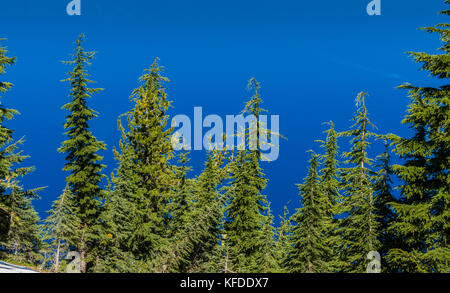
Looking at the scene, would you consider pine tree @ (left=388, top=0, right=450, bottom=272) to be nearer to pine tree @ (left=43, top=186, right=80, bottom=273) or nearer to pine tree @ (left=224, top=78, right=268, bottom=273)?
pine tree @ (left=224, top=78, right=268, bottom=273)

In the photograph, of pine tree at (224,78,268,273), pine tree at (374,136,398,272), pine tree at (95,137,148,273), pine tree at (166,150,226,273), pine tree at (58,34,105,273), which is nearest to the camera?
pine tree at (374,136,398,272)

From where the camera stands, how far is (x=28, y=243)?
33344mm

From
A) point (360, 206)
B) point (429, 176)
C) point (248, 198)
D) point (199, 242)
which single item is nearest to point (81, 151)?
point (199, 242)

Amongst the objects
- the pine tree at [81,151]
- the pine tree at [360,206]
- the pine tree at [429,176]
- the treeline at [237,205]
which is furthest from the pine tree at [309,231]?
the pine tree at [81,151]

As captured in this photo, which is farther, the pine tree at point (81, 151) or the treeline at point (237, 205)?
the pine tree at point (81, 151)

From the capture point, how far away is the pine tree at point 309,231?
24.8 m

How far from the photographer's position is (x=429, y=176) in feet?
50.1

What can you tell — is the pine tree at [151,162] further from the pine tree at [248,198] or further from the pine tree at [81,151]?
the pine tree at [248,198]

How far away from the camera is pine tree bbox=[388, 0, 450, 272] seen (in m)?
14.5

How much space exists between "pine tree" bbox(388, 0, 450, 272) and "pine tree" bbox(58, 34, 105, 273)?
18.6 meters

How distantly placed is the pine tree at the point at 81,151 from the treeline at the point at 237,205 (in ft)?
0.25

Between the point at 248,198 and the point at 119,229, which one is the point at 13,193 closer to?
the point at 119,229

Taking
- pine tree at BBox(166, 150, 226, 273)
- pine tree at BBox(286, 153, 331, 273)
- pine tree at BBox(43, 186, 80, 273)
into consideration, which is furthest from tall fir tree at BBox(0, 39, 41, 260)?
pine tree at BBox(286, 153, 331, 273)

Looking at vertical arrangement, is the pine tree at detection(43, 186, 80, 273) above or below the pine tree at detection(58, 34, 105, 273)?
below
